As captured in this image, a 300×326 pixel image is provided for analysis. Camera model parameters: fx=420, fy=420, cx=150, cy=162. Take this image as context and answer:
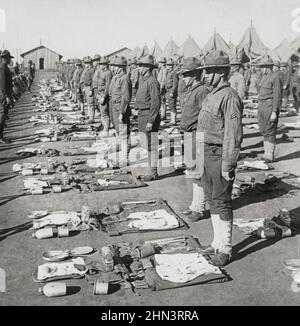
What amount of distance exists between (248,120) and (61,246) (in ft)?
44.5

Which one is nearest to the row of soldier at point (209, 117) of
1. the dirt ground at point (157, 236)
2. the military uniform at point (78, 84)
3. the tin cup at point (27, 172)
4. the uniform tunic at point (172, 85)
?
the dirt ground at point (157, 236)

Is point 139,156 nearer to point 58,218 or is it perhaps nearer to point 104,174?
point 104,174

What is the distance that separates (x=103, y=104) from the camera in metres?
13.3

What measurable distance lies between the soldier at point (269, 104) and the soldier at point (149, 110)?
124 inches

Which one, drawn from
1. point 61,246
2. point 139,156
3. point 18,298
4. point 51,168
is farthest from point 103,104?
point 18,298

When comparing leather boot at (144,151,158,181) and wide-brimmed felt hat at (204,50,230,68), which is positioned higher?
wide-brimmed felt hat at (204,50,230,68)

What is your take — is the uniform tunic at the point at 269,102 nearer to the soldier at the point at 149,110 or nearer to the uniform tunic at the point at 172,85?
the soldier at the point at 149,110

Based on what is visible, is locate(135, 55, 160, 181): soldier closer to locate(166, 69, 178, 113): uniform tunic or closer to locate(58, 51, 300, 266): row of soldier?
locate(58, 51, 300, 266): row of soldier

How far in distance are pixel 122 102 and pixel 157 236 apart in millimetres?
4613

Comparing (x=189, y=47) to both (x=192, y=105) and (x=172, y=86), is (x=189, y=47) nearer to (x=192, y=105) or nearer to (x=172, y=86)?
(x=172, y=86)

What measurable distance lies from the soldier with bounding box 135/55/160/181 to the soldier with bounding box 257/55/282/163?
3.14 m

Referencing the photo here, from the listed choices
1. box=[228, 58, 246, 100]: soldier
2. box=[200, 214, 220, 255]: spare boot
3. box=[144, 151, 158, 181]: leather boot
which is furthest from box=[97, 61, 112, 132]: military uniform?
box=[200, 214, 220, 255]: spare boot

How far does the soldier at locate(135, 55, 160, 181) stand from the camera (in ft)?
28.0
